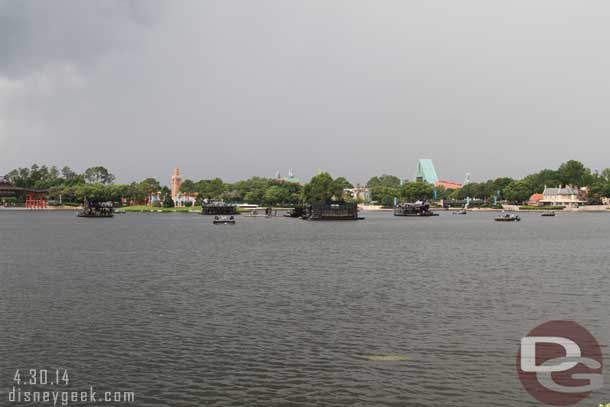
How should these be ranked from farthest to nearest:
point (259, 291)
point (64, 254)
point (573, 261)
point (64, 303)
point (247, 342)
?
point (64, 254) → point (573, 261) → point (259, 291) → point (64, 303) → point (247, 342)

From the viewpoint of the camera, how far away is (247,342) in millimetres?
34438

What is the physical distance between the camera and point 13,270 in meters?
71.8

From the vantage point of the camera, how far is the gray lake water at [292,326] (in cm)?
2656

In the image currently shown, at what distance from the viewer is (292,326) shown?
38688 millimetres

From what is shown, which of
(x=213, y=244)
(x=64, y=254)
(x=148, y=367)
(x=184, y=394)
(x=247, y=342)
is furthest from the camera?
(x=213, y=244)

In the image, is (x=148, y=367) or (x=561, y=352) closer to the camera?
(x=148, y=367)

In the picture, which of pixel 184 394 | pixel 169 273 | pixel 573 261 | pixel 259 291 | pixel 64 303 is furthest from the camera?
pixel 573 261

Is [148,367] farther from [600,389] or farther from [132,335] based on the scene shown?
[600,389]

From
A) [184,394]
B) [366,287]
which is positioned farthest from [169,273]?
[184,394]

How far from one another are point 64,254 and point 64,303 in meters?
49.4

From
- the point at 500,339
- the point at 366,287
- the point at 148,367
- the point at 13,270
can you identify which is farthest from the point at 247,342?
the point at 13,270

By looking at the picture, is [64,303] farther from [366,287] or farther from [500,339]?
[500,339]

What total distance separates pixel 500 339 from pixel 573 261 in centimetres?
5377

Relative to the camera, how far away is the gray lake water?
26.6m
